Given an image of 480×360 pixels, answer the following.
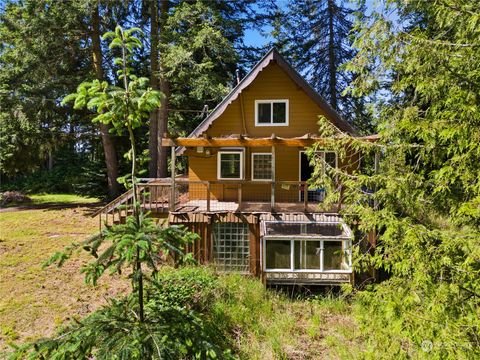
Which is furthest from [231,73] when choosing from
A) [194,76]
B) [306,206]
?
[306,206]

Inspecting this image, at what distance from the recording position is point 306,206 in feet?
35.9

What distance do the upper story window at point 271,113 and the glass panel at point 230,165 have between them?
1814 mm

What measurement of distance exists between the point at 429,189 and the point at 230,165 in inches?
381

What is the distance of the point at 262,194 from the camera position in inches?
557

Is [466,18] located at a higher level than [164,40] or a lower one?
lower

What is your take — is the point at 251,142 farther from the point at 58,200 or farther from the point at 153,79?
the point at 58,200

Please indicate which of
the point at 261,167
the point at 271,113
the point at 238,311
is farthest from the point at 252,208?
the point at 271,113

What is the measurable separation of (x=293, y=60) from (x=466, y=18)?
21.8m

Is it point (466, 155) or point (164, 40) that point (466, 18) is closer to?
point (466, 155)

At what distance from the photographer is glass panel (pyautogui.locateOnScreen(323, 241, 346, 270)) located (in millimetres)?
10109

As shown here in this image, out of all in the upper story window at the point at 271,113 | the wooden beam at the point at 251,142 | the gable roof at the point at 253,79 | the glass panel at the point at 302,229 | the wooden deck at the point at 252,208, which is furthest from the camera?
the upper story window at the point at 271,113

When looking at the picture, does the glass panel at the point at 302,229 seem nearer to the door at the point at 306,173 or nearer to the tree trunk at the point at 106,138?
the door at the point at 306,173

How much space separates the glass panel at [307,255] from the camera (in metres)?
10.2

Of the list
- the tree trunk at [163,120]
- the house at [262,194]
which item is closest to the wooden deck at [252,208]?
the house at [262,194]
